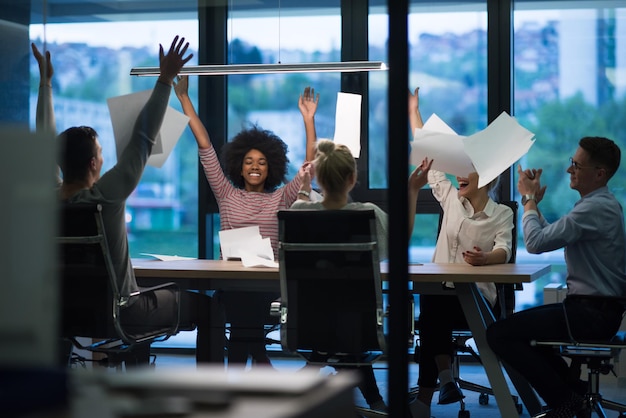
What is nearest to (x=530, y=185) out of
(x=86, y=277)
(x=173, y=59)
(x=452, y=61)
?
(x=173, y=59)

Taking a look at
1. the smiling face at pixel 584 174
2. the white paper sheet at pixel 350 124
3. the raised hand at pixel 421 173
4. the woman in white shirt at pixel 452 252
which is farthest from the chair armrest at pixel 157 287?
the smiling face at pixel 584 174

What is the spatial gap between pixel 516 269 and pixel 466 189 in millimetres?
632

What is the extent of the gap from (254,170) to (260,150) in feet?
0.32

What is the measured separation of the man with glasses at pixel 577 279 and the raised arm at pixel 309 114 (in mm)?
915

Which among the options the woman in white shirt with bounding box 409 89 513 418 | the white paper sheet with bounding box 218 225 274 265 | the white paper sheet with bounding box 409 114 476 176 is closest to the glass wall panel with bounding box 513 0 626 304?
the woman in white shirt with bounding box 409 89 513 418

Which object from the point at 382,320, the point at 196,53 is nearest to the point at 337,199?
the point at 382,320

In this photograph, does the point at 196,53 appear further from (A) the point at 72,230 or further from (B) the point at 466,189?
(B) the point at 466,189

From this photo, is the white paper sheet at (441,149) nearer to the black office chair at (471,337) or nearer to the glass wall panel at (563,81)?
the black office chair at (471,337)

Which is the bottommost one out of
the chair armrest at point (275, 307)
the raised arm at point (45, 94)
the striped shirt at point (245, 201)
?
the chair armrest at point (275, 307)

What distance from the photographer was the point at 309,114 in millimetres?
3197

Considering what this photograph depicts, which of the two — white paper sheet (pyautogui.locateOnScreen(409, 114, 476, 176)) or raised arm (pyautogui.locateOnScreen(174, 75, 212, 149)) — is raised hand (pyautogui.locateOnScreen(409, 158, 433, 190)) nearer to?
white paper sheet (pyautogui.locateOnScreen(409, 114, 476, 176))

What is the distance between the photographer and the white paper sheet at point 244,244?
305 centimetres

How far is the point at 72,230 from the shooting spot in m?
2.67

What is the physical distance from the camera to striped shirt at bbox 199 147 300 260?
2947 mm
